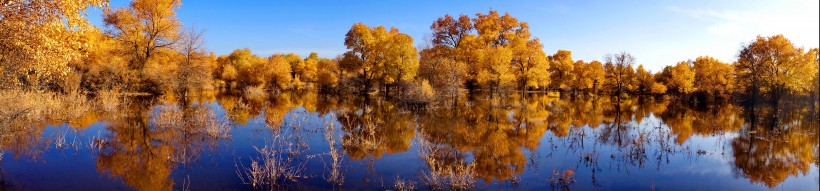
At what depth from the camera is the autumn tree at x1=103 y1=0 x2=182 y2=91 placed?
28734 millimetres

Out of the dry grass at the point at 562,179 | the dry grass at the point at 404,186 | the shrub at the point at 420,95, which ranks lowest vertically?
the dry grass at the point at 562,179

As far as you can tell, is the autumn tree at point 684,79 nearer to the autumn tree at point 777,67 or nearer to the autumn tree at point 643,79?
the autumn tree at point 777,67

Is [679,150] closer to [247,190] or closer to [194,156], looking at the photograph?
[247,190]

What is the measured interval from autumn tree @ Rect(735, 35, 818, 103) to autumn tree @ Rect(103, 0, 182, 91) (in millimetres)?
47258

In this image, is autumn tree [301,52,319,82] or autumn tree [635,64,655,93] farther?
autumn tree [301,52,319,82]

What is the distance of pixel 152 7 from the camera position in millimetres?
28969

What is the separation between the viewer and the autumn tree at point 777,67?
3366 centimetres

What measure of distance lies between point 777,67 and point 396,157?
41.0 m

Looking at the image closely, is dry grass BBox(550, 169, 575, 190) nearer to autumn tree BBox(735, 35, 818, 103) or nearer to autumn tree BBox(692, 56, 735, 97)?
autumn tree BBox(735, 35, 818, 103)

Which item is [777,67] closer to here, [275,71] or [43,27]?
[43,27]

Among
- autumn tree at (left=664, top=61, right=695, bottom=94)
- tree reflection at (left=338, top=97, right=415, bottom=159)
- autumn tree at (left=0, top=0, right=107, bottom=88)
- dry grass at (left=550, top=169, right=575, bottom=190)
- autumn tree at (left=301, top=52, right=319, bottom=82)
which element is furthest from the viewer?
autumn tree at (left=301, top=52, right=319, bottom=82)

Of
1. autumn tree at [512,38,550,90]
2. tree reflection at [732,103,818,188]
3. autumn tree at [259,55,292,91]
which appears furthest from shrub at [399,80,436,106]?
autumn tree at [259,55,292,91]

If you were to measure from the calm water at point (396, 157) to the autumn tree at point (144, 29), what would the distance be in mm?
14927

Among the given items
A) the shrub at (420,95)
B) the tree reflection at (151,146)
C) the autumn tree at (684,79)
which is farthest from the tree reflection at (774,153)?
the autumn tree at (684,79)
